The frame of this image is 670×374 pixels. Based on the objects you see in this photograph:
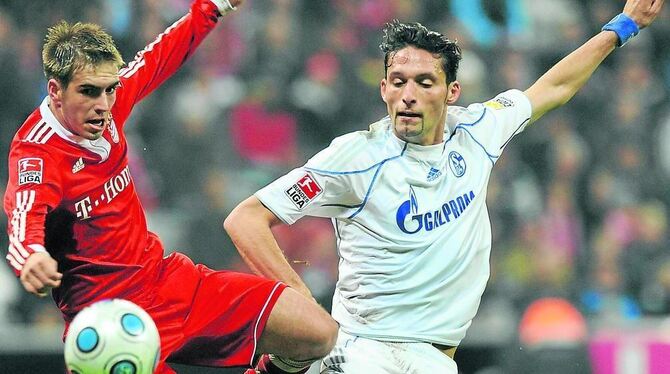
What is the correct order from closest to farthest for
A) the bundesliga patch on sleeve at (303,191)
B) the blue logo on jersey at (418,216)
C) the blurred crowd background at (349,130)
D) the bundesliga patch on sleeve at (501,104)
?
the bundesliga patch on sleeve at (303,191)
the blue logo on jersey at (418,216)
the bundesliga patch on sleeve at (501,104)
the blurred crowd background at (349,130)

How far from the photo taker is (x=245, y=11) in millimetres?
10938

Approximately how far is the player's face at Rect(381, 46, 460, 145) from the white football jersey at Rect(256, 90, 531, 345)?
0.29ft

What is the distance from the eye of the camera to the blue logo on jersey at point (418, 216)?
5.13 m

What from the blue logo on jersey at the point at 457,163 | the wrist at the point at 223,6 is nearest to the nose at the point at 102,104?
the wrist at the point at 223,6

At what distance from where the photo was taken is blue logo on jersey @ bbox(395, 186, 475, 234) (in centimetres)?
513

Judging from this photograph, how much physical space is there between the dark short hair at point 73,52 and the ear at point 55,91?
0.02 meters

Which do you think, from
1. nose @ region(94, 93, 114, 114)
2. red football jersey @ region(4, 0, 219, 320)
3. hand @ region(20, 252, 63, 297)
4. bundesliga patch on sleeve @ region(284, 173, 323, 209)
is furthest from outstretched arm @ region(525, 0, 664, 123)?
hand @ region(20, 252, 63, 297)

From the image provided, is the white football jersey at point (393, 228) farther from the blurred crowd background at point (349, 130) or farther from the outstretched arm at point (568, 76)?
the blurred crowd background at point (349, 130)

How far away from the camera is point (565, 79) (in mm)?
5832

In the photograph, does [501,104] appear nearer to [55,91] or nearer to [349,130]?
[55,91]

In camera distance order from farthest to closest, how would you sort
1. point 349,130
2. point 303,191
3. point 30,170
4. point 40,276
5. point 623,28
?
1. point 349,130
2. point 623,28
3. point 303,191
4. point 30,170
5. point 40,276

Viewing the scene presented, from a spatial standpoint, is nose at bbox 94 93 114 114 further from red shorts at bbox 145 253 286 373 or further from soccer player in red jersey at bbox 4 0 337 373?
red shorts at bbox 145 253 286 373

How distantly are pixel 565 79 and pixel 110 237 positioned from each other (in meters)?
2.28

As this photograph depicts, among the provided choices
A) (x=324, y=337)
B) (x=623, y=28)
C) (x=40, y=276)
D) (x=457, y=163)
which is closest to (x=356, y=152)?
(x=457, y=163)
